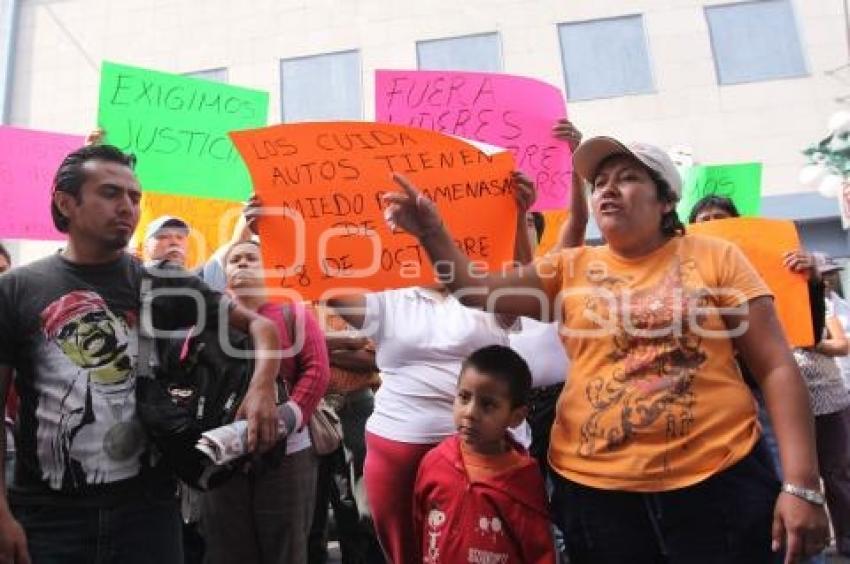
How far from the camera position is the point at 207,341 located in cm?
179

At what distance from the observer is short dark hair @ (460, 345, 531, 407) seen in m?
1.99

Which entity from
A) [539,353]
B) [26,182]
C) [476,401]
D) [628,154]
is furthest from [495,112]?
[26,182]

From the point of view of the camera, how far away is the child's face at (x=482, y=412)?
1.95 m

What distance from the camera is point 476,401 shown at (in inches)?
77.4

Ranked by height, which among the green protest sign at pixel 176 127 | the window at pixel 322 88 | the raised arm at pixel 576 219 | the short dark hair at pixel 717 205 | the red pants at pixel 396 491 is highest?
the window at pixel 322 88

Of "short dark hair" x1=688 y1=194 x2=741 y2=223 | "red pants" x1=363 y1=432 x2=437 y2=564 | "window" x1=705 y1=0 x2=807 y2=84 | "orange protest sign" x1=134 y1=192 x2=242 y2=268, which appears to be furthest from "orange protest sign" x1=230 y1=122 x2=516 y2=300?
"window" x1=705 y1=0 x2=807 y2=84

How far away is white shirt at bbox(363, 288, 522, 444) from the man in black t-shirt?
19.6 inches

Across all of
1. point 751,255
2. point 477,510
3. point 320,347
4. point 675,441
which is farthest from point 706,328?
point 320,347

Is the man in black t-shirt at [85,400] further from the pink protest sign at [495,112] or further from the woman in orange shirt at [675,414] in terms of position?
the pink protest sign at [495,112]

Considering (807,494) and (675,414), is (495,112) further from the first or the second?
(807,494)

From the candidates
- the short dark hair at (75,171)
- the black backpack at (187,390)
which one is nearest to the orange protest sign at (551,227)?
the black backpack at (187,390)

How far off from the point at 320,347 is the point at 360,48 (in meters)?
8.64

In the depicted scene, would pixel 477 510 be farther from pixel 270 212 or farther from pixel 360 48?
pixel 360 48

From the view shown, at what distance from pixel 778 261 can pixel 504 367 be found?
1106 mm
